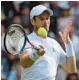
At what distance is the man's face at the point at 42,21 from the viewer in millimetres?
2564

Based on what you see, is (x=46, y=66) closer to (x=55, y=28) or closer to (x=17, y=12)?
(x=55, y=28)

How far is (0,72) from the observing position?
337cm

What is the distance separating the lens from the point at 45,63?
2506 mm

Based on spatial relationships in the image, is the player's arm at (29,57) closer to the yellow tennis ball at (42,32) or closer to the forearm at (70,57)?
the yellow tennis ball at (42,32)

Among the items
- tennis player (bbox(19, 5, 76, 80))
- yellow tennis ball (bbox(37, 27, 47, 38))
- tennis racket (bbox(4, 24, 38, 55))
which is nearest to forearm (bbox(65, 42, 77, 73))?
tennis player (bbox(19, 5, 76, 80))

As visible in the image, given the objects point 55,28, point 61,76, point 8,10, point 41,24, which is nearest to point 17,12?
point 8,10

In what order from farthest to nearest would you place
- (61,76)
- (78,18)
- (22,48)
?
(78,18) < (61,76) < (22,48)

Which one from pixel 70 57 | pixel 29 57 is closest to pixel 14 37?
pixel 29 57

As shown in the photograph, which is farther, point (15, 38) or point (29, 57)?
point (15, 38)

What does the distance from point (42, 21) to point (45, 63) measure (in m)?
0.31

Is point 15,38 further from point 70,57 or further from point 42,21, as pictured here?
point 70,57

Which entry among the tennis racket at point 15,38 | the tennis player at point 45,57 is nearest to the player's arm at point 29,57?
the tennis player at point 45,57

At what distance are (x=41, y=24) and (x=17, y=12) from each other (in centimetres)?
101

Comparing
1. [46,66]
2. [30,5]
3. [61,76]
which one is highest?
[30,5]
